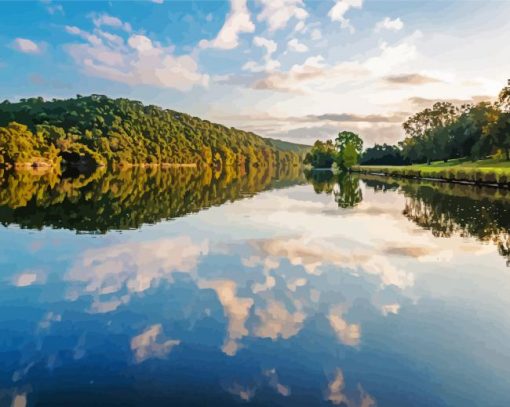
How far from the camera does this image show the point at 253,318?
43.4 ft

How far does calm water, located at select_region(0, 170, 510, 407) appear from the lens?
30.6 feet

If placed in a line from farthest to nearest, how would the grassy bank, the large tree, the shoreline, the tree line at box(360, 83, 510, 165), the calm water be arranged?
the large tree
the tree line at box(360, 83, 510, 165)
the grassy bank
the shoreline
the calm water

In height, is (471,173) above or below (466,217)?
above

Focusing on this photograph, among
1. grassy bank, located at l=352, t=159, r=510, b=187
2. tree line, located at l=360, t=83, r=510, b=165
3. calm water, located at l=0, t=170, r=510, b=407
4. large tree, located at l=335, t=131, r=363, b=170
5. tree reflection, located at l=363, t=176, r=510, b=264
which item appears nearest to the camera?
calm water, located at l=0, t=170, r=510, b=407

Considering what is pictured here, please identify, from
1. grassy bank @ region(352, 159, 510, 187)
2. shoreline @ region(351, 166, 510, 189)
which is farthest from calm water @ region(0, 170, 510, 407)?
grassy bank @ region(352, 159, 510, 187)

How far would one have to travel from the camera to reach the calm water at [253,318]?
934 cm

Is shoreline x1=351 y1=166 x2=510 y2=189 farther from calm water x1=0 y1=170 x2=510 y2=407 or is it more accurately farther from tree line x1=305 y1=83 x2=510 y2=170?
calm water x1=0 y1=170 x2=510 y2=407

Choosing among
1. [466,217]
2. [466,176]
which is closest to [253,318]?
[466,217]

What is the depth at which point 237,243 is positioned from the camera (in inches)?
998

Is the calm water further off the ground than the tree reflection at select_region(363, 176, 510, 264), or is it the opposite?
the calm water

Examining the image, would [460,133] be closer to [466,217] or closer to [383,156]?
[383,156]

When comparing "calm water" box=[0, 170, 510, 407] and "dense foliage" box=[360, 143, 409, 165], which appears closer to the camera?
"calm water" box=[0, 170, 510, 407]

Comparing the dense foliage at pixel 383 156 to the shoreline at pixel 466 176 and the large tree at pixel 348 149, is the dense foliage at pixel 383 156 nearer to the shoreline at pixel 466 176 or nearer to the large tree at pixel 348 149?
the large tree at pixel 348 149

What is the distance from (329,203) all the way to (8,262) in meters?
33.8
